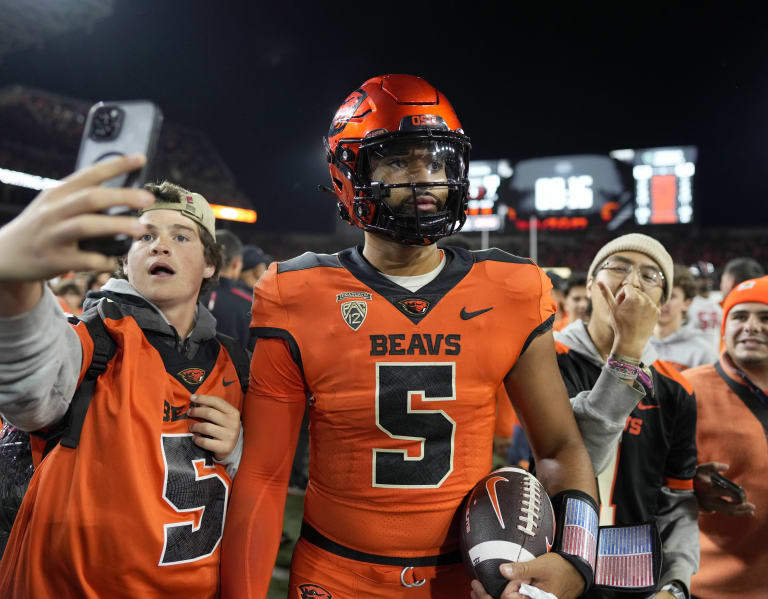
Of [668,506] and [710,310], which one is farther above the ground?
[710,310]

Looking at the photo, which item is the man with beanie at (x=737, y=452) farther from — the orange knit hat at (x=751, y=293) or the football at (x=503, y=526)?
the football at (x=503, y=526)

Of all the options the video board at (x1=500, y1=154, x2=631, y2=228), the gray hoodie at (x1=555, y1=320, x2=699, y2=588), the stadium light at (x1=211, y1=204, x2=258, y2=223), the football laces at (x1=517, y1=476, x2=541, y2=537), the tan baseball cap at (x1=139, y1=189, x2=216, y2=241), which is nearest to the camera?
the football laces at (x1=517, y1=476, x2=541, y2=537)

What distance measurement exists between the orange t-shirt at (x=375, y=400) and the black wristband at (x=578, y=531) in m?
0.23

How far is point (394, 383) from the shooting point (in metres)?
1.47

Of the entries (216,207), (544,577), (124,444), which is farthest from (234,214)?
(544,577)

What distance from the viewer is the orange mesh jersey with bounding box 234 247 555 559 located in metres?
1.47

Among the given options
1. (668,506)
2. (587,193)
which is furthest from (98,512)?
(587,193)

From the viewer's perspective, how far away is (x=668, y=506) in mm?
2158

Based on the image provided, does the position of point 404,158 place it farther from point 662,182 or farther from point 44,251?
point 662,182

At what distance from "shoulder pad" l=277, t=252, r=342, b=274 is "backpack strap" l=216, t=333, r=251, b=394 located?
417mm

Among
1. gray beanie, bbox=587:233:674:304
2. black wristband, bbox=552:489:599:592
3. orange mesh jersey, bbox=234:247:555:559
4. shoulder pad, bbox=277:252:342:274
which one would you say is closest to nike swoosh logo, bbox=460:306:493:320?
orange mesh jersey, bbox=234:247:555:559

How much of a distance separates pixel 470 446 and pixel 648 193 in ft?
61.3

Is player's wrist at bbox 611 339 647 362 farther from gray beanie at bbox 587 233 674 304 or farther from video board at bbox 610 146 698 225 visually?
video board at bbox 610 146 698 225

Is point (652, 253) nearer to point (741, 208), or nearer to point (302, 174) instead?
point (302, 174)
